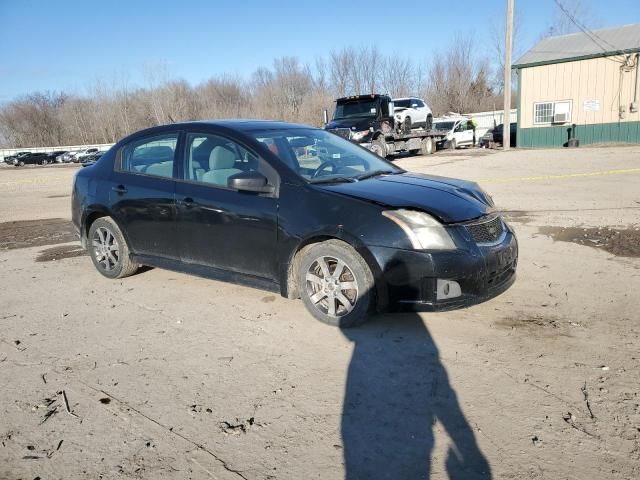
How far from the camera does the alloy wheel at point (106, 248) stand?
5488 millimetres

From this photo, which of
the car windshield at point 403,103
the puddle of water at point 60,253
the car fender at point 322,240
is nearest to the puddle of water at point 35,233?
the puddle of water at point 60,253

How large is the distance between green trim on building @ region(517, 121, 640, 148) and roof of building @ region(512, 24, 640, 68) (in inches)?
126

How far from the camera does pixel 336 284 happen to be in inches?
155

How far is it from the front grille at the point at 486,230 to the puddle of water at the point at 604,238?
238 centimetres

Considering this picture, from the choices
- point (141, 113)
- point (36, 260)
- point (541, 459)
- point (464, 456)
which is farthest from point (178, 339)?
point (141, 113)

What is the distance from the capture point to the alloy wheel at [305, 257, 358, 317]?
3.89m

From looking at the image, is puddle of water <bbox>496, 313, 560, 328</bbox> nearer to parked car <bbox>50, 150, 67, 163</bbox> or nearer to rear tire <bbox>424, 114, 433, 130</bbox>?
rear tire <bbox>424, 114, 433, 130</bbox>

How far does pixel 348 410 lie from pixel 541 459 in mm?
1004

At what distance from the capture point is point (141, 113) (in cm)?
7912

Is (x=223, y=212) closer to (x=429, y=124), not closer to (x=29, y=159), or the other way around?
(x=429, y=124)

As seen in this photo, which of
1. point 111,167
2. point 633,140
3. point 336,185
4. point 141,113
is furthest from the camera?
point 141,113

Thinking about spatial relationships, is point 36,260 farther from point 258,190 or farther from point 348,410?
point 348,410

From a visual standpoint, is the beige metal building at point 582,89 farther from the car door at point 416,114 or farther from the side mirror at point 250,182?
the side mirror at point 250,182

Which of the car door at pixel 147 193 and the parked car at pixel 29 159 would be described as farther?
the parked car at pixel 29 159
